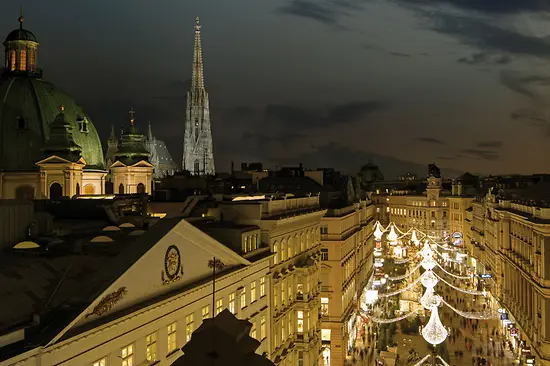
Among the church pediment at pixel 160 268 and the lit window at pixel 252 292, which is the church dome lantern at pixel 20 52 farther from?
the church pediment at pixel 160 268

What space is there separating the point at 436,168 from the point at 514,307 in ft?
352

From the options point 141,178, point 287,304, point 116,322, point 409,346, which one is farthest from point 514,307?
point 116,322

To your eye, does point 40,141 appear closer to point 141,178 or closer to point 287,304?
point 141,178

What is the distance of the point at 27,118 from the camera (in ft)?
179

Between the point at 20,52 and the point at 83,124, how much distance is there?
384 inches

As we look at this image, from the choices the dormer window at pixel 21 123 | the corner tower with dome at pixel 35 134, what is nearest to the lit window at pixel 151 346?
the corner tower with dome at pixel 35 134

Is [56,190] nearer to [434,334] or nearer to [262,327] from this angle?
[262,327]

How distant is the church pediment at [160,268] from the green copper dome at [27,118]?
32.9m

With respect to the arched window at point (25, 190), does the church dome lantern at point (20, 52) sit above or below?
above

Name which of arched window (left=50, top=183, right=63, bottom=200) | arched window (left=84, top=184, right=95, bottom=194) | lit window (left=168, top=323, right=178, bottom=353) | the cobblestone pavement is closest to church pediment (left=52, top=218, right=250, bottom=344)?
lit window (left=168, top=323, right=178, bottom=353)

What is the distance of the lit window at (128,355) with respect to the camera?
61.3ft

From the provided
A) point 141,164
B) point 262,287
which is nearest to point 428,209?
point 141,164

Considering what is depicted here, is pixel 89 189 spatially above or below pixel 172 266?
above

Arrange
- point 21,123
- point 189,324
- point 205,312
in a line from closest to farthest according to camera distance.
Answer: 1. point 189,324
2. point 205,312
3. point 21,123
